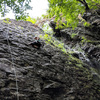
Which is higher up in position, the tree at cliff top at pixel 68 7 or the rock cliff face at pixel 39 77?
the tree at cliff top at pixel 68 7

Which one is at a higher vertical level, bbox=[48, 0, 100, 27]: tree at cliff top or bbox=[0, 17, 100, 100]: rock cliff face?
bbox=[48, 0, 100, 27]: tree at cliff top

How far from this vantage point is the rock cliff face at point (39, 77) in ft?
10.0

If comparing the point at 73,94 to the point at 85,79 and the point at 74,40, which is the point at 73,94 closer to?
the point at 85,79

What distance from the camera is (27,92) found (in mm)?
3082

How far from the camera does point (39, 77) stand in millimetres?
3777

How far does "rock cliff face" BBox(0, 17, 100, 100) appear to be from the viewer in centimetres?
306

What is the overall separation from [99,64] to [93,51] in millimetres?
1068

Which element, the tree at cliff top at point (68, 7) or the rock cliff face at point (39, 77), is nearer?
the rock cliff face at point (39, 77)

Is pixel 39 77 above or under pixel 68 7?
under

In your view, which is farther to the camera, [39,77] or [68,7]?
[68,7]

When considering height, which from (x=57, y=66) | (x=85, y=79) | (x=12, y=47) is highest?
(x=12, y=47)

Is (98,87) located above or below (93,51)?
below

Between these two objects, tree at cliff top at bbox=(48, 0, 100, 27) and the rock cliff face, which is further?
tree at cliff top at bbox=(48, 0, 100, 27)

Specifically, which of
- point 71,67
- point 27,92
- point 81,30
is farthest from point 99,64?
point 27,92
